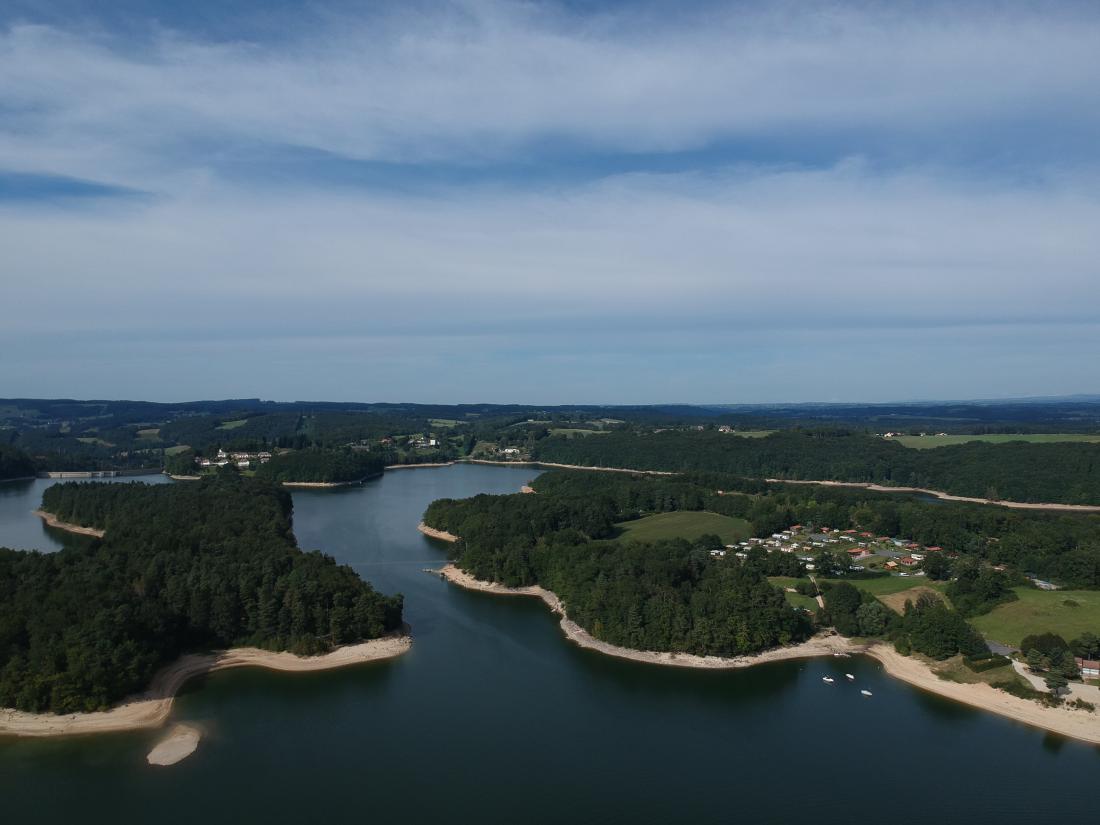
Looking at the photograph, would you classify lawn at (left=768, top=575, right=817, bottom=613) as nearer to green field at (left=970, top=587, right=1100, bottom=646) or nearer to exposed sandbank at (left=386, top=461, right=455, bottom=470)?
green field at (left=970, top=587, right=1100, bottom=646)

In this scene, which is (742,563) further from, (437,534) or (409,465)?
(409,465)

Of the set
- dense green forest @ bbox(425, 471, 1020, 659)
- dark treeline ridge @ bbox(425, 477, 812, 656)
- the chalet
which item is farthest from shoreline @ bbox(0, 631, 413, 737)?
A: the chalet

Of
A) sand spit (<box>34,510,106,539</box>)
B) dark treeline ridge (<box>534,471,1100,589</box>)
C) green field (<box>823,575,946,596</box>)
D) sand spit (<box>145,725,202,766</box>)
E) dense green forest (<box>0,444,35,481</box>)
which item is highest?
dense green forest (<box>0,444,35,481</box>)

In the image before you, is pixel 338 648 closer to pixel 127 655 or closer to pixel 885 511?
pixel 127 655

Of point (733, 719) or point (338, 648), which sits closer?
point (733, 719)

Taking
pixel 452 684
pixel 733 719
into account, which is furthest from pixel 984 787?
pixel 452 684

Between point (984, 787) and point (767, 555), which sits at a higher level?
point (767, 555)

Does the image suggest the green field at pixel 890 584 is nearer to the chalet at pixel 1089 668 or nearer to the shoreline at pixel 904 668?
the shoreline at pixel 904 668
